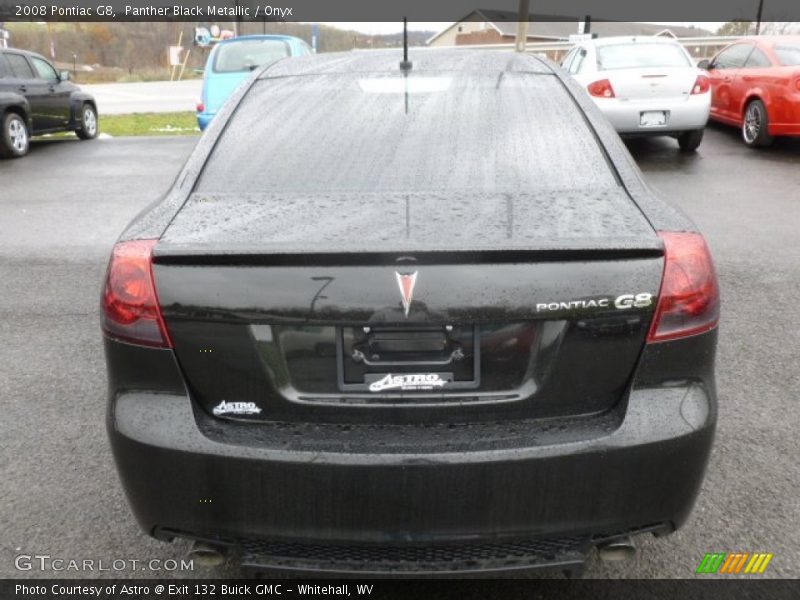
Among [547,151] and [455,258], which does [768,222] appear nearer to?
[547,151]

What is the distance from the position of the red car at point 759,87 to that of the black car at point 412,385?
940 centimetres

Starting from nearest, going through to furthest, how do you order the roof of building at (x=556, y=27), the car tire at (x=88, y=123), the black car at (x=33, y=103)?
the black car at (x=33, y=103) → the car tire at (x=88, y=123) → the roof of building at (x=556, y=27)

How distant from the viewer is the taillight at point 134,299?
2.01 meters

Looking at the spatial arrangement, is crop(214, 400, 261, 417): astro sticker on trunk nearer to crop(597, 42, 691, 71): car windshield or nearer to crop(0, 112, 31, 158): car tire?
crop(597, 42, 691, 71): car windshield

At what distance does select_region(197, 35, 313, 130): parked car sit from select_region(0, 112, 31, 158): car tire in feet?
10.6

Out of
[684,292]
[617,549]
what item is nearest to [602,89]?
[684,292]

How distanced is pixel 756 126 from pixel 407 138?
9.84 m

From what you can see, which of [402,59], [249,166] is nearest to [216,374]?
[249,166]

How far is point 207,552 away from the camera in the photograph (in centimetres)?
210

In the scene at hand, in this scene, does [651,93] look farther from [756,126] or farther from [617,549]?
[617,549]

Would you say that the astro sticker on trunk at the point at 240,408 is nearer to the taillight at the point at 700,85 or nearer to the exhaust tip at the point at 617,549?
the exhaust tip at the point at 617,549

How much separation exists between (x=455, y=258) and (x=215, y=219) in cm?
75

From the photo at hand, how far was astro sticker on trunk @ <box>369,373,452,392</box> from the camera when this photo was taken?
6.50 ft

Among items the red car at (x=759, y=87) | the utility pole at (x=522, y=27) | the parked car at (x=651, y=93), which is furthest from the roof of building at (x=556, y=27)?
the parked car at (x=651, y=93)
